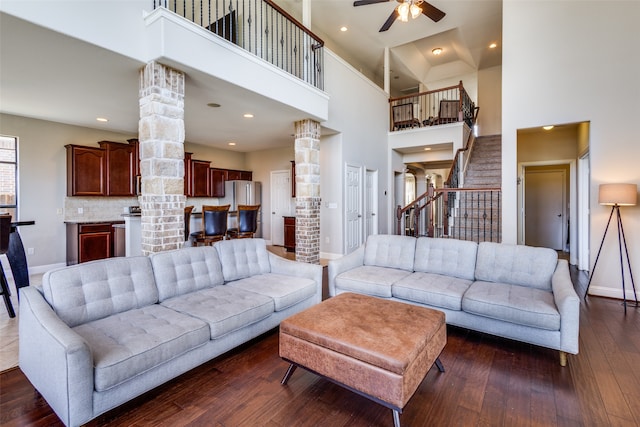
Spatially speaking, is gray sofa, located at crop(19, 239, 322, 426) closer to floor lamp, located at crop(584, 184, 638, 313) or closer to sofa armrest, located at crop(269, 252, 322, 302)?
sofa armrest, located at crop(269, 252, 322, 302)

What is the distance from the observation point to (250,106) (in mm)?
4449

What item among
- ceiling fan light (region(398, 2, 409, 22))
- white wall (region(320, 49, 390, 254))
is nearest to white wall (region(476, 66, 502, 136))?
white wall (region(320, 49, 390, 254))

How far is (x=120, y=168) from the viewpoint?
6.00 meters

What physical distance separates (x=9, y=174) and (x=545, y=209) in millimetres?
11147

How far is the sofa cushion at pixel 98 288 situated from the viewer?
2053 mm

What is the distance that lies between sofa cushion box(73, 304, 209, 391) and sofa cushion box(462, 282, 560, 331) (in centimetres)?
222

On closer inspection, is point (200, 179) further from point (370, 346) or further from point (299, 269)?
point (370, 346)

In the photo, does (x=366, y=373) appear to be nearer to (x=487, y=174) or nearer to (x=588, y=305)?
(x=588, y=305)

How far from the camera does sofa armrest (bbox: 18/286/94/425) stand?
1534 mm

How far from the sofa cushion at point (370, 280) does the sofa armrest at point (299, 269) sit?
327 millimetres

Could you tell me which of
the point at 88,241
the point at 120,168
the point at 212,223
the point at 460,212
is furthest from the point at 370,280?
the point at 120,168

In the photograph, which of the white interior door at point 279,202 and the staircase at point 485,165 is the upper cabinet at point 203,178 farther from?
the staircase at point 485,165

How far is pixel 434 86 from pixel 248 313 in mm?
10393

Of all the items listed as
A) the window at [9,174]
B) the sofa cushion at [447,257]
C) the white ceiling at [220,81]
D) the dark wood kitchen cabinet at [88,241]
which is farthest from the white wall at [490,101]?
the window at [9,174]
